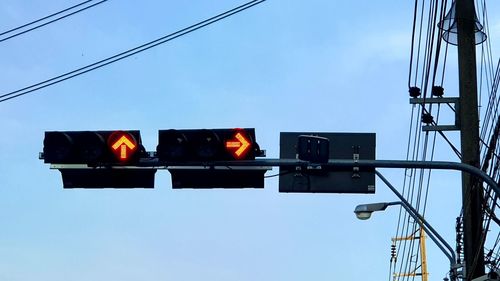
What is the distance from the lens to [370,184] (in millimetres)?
12555

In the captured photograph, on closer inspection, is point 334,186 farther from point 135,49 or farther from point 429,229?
point 429,229

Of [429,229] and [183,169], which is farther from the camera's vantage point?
[429,229]

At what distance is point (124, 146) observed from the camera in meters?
12.0

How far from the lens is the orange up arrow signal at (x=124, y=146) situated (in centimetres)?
1199

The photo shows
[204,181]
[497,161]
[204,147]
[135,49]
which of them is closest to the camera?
[204,147]

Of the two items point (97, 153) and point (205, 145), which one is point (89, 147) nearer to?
Answer: point (97, 153)

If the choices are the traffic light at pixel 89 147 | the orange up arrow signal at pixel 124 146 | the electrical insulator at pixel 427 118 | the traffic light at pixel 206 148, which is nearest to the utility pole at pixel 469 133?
the electrical insulator at pixel 427 118

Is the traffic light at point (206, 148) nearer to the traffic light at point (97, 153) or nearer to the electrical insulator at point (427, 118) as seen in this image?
the traffic light at point (97, 153)

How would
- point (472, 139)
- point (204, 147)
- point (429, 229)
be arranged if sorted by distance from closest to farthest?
1. point (204, 147)
2. point (472, 139)
3. point (429, 229)

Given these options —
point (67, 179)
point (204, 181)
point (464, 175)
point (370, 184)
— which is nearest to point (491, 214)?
point (464, 175)

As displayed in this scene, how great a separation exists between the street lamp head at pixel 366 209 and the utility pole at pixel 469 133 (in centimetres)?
203

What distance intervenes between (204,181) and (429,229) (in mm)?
7627

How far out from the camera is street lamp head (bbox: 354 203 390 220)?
18797 mm

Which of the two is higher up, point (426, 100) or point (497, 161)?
point (426, 100)
